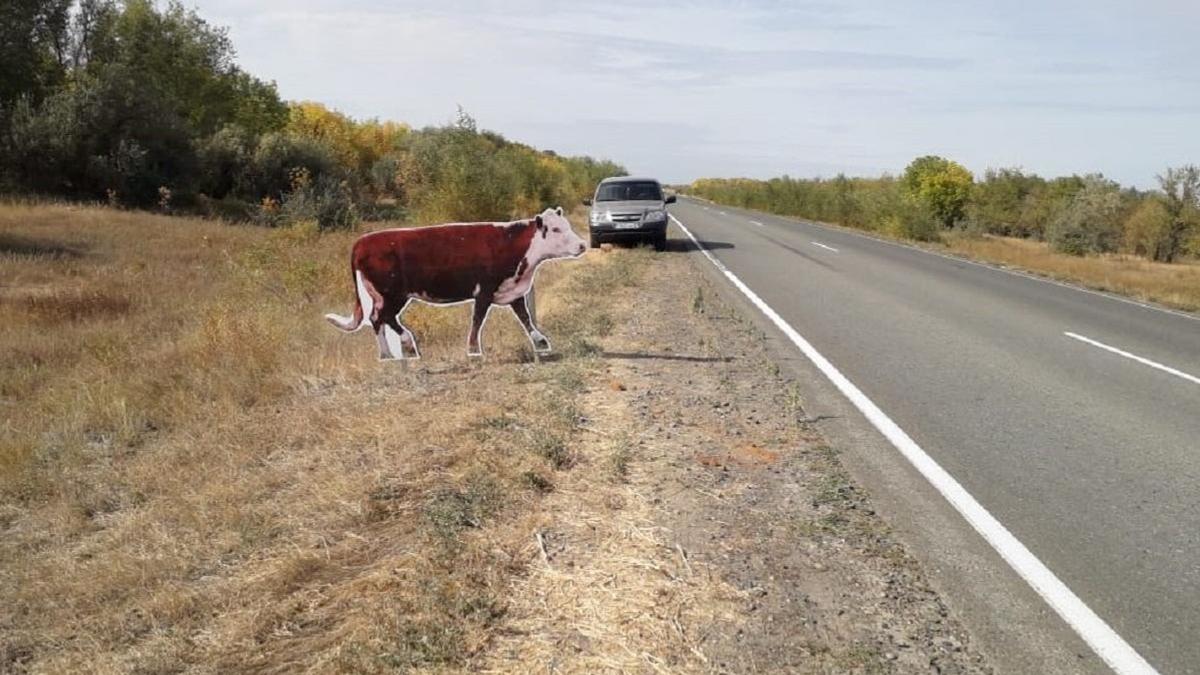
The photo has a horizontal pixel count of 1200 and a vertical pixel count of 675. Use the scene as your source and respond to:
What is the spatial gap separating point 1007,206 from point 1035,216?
291cm

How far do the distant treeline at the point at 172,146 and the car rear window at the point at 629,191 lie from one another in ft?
8.59

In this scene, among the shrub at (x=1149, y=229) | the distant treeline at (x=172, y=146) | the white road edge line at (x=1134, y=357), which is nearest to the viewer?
the white road edge line at (x=1134, y=357)

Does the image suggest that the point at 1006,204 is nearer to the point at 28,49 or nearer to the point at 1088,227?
the point at 1088,227

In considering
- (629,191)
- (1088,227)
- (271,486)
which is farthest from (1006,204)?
(271,486)

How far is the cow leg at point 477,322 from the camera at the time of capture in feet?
23.1

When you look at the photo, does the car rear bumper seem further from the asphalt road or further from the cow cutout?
the cow cutout

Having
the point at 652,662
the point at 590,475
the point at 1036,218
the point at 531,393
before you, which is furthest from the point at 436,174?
the point at 1036,218

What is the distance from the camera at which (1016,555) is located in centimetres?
387

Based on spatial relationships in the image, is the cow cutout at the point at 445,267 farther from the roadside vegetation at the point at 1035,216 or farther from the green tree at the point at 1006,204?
the green tree at the point at 1006,204

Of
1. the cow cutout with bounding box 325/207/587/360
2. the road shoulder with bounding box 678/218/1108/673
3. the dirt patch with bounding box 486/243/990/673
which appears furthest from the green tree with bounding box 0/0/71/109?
the road shoulder with bounding box 678/218/1108/673

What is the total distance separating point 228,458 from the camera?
5359 mm

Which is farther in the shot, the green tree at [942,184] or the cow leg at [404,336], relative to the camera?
the green tree at [942,184]

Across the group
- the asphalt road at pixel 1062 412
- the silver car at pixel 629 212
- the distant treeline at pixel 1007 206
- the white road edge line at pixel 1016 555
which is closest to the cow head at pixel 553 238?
the white road edge line at pixel 1016 555

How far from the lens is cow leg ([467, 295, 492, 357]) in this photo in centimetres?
703
